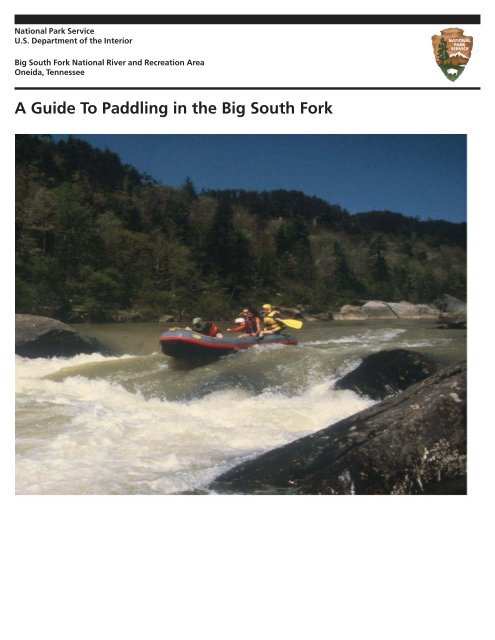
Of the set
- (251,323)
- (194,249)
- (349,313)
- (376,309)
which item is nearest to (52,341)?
(251,323)

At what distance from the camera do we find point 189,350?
6.50 meters

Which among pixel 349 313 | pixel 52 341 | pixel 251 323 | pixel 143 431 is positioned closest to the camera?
pixel 143 431

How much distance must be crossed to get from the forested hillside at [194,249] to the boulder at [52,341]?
0.64ft

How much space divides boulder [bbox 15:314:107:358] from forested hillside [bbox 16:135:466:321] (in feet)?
0.64

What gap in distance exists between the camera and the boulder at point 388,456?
241cm

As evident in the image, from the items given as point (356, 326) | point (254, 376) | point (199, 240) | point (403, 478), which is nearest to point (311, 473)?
point (403, 478)

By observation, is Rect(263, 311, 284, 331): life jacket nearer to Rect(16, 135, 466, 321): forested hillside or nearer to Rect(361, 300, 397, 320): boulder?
Rect(16, 135, 466, 321): forested hillside

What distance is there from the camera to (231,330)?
702 centimetres
